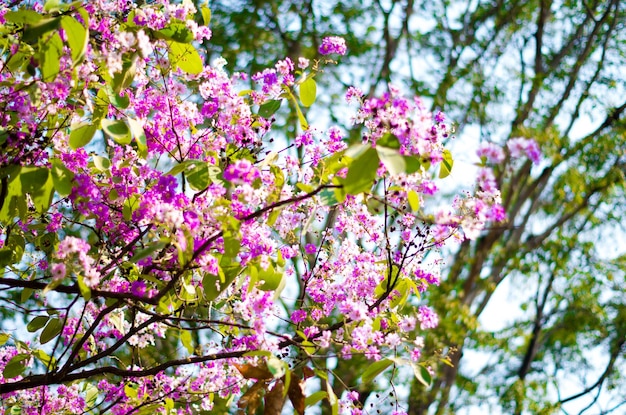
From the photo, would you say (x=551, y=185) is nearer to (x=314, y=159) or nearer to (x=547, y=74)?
(x=547, y=74)

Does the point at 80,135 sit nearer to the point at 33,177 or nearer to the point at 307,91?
the point at 33,177

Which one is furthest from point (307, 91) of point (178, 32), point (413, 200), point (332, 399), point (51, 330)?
point (51, 330)

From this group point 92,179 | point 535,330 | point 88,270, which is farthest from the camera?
point 535,330

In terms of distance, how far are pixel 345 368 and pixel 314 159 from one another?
6.68 m

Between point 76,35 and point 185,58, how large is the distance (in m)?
0.69

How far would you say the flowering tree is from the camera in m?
2.27

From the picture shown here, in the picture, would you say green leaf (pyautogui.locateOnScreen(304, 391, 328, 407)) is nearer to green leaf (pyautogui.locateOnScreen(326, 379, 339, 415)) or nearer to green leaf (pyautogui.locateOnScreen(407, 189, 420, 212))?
green leaf (pyautogui.locateOnScreen(326, 379, 339, 415))

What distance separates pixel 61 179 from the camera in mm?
2363

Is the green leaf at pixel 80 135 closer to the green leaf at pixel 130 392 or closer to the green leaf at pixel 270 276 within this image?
the green leaf at pixel 270 276

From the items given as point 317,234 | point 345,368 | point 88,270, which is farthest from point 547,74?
point 88,270

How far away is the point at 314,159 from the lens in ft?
9.86

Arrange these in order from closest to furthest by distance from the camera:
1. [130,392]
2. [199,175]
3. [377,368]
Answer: [377,368] → [199,175] → [130,392]

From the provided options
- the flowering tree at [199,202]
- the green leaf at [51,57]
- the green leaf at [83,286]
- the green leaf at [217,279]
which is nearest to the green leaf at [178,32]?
the flowering tree at [199,202]

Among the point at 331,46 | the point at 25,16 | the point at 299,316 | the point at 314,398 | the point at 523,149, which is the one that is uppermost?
the point at 331,46
